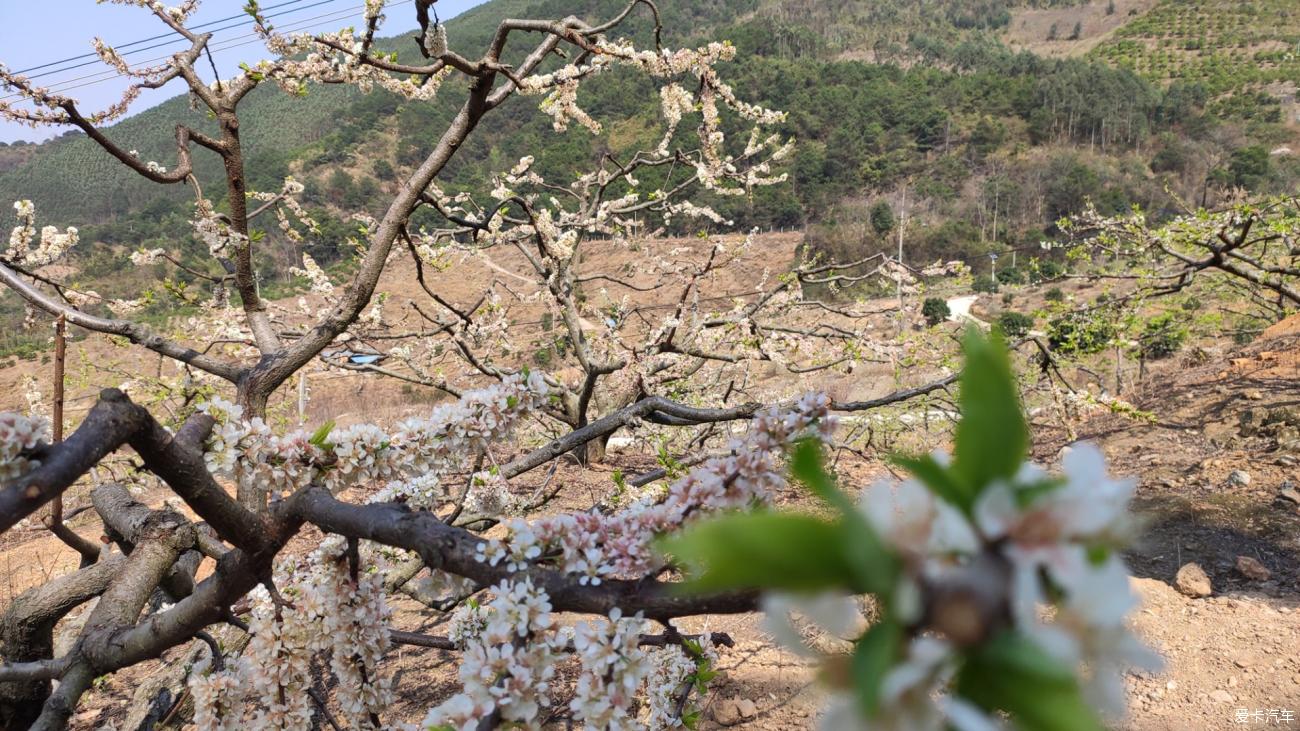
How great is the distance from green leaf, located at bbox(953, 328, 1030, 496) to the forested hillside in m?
40.4

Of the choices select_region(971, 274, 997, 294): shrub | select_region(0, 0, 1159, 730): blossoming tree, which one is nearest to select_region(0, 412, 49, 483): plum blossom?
select_region(0, 0, 1159, 730): blossoming tree

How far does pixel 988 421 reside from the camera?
39 centimetres

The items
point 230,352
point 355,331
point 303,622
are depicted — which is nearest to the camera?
point 303,622

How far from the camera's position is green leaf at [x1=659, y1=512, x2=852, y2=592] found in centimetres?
34

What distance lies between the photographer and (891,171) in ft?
184

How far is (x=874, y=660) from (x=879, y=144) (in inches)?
2612

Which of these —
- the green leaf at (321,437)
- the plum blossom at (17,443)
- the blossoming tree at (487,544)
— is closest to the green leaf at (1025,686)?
the blossoming tree at (487,544)

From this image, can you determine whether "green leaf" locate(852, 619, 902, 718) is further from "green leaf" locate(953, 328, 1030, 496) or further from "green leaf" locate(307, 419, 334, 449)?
"green leaf" locate(307, 419, 334, 449)

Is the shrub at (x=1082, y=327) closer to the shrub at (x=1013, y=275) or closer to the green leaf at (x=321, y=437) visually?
the green leaf at (x=321, y=437)

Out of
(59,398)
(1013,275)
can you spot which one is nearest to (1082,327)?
(59,398)

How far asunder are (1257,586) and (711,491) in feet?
16.0

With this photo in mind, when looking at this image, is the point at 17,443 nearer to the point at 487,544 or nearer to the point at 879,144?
the point at 487,544

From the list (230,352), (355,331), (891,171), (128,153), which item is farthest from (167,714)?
(891,171)

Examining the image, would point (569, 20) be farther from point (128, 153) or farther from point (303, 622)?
point (303, 622)
